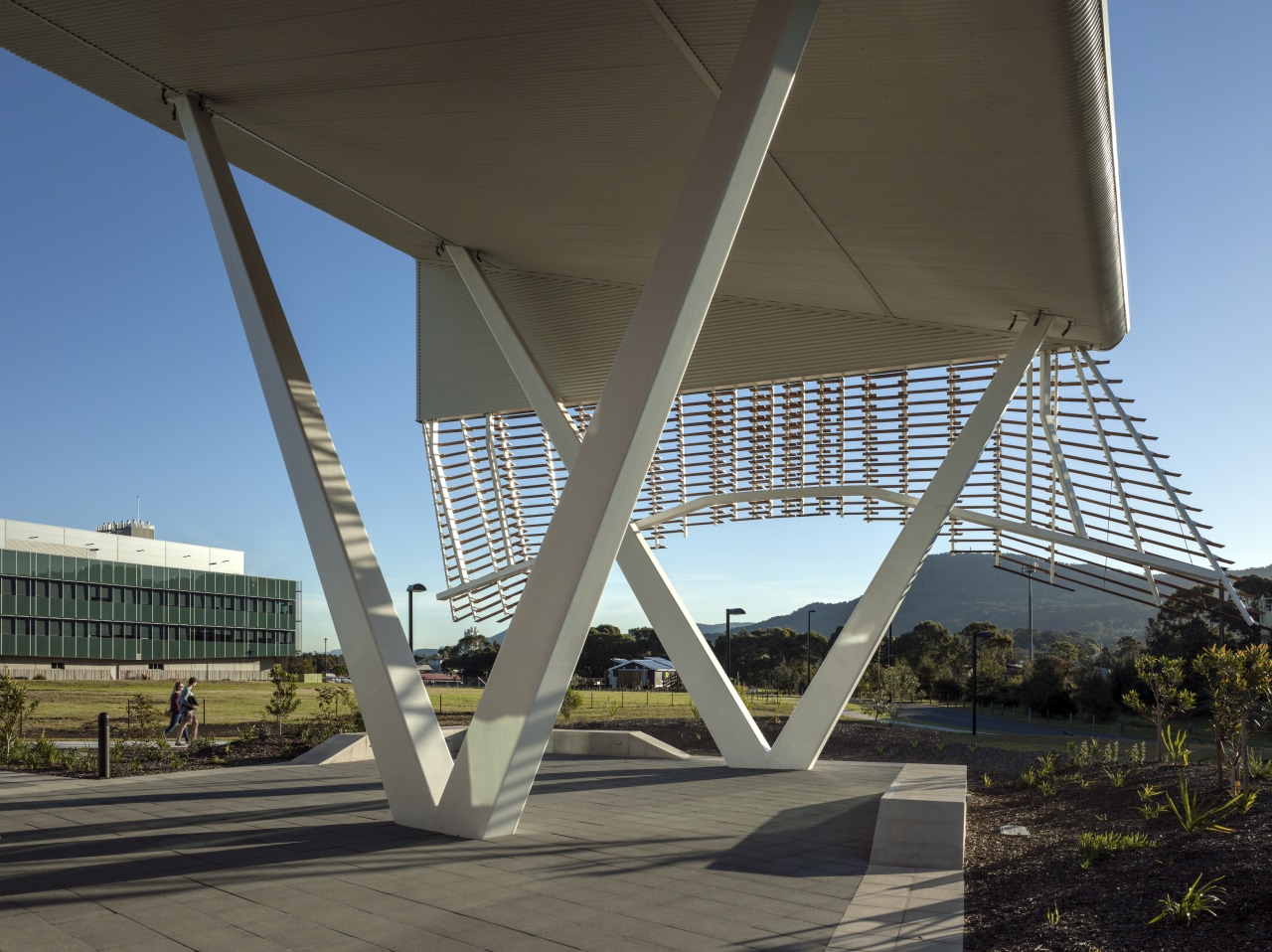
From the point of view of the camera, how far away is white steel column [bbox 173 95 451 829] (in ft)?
28.8

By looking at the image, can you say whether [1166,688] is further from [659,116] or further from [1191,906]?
[659,116]

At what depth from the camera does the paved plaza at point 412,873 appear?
18.3ft

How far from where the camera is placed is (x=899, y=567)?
539 inches

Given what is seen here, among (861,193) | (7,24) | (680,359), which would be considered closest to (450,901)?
(680,359)

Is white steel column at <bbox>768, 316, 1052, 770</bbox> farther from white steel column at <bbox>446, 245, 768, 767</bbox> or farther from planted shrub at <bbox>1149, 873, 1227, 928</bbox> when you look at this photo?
planted shrub at <bbox>1149, 873, 1227, 928</bbox>

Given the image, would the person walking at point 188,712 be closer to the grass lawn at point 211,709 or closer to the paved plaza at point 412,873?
the grass lawn at point 211,709

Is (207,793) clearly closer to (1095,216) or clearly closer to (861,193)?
(861,193)

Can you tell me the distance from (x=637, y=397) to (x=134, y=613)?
236 ft

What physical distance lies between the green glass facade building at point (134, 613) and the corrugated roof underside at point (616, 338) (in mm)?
54252

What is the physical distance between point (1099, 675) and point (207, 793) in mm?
39522

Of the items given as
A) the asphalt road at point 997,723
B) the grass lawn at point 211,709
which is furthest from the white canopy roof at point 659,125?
the asphalt road at point 997,723

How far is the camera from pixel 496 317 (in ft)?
48.7

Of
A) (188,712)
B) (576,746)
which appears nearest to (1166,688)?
(576,746)

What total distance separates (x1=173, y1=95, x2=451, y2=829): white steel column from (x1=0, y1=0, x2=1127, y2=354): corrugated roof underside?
144cm
